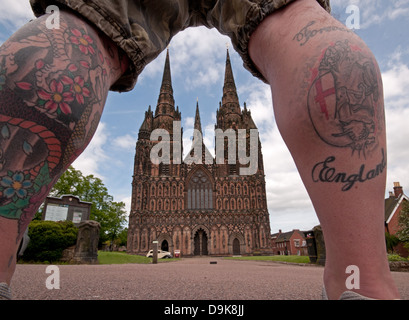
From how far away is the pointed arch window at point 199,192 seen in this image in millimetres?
32938

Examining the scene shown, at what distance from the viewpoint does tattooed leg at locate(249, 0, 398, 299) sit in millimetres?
512

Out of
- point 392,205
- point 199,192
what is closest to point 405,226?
point 392,205

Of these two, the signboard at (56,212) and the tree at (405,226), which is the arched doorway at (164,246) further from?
the tree at (405,226)

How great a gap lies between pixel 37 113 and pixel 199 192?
33410 mm

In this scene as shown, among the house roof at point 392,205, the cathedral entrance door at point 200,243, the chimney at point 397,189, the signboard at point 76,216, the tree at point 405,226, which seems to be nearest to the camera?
the tree at point 405,226

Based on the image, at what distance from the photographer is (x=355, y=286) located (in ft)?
1.65

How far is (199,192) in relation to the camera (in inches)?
1325

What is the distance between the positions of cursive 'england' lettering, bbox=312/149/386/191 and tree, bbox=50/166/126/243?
87.9ft

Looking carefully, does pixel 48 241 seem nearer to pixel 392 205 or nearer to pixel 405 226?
pixel 405 226

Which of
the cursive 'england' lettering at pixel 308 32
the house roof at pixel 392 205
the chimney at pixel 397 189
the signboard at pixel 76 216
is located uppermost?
the chimney at pixel 397 189

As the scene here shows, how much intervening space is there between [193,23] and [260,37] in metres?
0.72

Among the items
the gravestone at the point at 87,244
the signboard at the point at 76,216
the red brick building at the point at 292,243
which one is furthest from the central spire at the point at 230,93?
the gravestone at the point at 87,244
